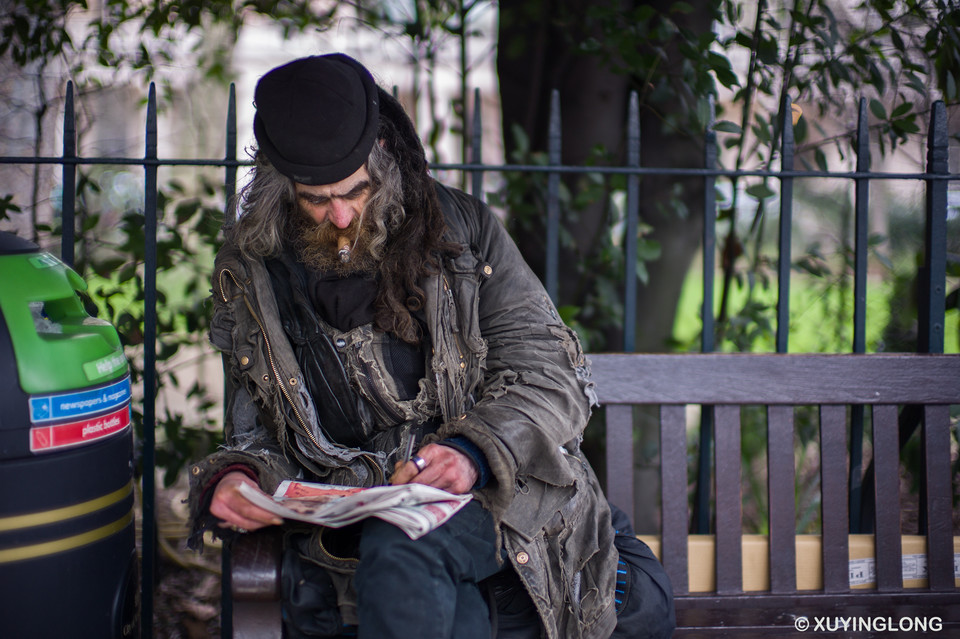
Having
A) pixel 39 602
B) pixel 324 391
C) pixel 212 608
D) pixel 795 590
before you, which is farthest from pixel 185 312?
pixel 795 590

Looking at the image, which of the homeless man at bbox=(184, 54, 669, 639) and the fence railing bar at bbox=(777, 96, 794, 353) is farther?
the fence railing bar at bbox=(777, 96, 794, 353)

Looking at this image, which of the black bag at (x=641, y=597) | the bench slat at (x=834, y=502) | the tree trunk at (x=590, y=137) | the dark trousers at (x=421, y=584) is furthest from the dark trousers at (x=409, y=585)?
the tree trunk at (x=590, y=137)

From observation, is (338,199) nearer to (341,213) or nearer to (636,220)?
(341,213)

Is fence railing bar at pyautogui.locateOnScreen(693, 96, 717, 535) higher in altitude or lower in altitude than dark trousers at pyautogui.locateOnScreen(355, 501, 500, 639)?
higher

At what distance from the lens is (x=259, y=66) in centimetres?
486

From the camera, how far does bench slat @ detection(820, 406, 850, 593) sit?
2.39 metres

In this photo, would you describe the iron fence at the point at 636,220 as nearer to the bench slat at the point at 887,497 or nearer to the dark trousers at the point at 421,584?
the bench slat at the point at 887,497

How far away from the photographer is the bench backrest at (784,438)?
237cm

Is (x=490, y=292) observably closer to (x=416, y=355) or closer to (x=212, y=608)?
(x=416, y=355)

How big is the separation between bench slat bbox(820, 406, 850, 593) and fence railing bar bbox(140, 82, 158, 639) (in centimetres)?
197

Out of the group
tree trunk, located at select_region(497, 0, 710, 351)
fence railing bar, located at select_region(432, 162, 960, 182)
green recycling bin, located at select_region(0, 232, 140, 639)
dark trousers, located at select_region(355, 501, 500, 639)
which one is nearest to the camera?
dark trousers, located at select_region(355, 501, 500, 639)

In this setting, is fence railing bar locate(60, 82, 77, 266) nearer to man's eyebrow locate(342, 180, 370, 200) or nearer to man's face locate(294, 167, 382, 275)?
man's face locate(294, 167, 382, 275)

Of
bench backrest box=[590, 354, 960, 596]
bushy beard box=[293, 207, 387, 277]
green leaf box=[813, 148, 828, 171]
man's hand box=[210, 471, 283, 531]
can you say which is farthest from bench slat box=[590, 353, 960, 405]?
man's hand box=[210, 471, 283, 531]

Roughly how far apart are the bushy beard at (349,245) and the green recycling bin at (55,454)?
484 mm
